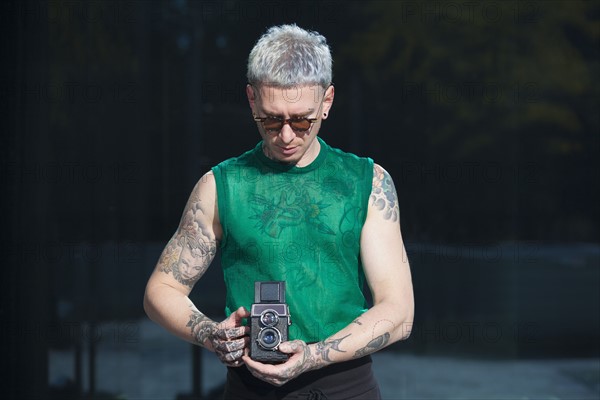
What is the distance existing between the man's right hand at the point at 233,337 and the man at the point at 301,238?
37 mm

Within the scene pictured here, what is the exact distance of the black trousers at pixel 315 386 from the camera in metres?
2.72

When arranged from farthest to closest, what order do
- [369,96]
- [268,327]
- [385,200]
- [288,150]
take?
[369,96] → [385,200] → [288,150] → [268,327]

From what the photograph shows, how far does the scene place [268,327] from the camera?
2.43m

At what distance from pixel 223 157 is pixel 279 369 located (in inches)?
133

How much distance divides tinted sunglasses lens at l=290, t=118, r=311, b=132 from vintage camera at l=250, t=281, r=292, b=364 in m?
0.46

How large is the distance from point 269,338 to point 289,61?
732mm

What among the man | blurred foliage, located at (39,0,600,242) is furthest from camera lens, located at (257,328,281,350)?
blurred foliage, located at (39,0,600,242)

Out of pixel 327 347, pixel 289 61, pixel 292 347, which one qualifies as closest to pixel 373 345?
pixel 327 347

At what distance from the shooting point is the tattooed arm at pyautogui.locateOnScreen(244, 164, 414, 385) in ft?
8.38

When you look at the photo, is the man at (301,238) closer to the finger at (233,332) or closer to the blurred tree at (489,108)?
the finger at (233,332)

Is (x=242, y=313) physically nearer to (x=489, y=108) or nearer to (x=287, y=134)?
(x=287, y=134)

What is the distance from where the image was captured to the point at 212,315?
18.5 feet

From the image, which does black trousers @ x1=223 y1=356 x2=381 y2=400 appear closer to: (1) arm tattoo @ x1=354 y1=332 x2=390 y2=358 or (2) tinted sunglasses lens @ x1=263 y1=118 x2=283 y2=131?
(1) arm tattoo @ x1=354 y1=332 x2=390 y2=358

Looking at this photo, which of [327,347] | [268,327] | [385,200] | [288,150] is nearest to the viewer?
[268,327]
